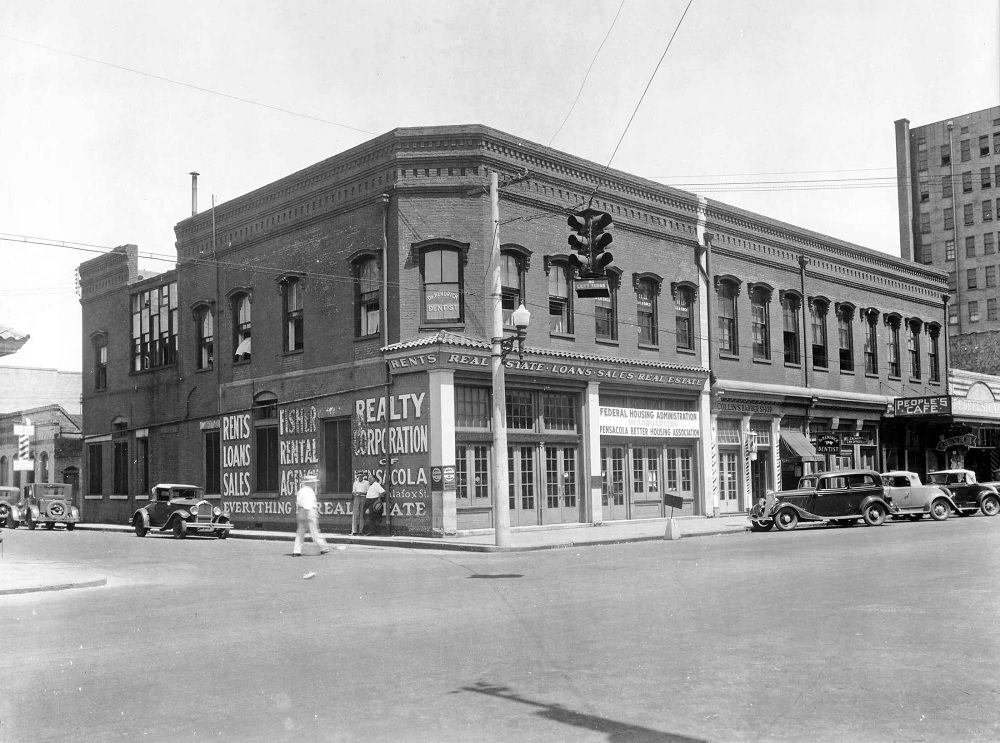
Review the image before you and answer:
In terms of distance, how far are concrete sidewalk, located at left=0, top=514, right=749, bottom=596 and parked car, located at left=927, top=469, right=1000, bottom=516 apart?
727 centimetres

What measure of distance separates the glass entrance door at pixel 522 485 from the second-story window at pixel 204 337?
40.3 ft

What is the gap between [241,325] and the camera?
3219cm

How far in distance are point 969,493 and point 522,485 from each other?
16.0 metres

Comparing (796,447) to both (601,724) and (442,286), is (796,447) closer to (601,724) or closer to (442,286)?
(442,286)

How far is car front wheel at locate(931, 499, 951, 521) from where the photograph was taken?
30.0 m

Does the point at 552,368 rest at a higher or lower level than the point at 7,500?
higher

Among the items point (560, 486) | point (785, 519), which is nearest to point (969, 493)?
point (785, 519)

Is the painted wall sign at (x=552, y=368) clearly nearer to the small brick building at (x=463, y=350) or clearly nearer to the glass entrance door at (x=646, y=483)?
the small brick building at (x=463, y=350)

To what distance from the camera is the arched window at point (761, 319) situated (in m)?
35.6

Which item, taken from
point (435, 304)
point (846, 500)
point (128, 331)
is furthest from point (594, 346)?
point (128, 331)

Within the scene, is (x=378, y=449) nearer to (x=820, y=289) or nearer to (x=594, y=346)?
(x=594, y=346)

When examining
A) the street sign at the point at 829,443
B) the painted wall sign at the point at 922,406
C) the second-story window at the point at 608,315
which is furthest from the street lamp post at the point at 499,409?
the painted wall sign at the point at 922,406

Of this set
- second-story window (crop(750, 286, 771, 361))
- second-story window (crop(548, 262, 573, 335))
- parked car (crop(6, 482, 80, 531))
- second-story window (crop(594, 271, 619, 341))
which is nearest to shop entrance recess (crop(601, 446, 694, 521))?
second-story window (crop(594, 271, 619, 341))

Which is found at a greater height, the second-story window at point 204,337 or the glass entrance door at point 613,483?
the second-story window at point 204,337
